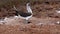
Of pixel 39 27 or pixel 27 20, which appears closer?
pixel 39 27

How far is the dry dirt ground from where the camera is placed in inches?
386

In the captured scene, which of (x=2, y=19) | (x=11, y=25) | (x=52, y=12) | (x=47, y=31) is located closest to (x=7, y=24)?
(x=11, y=25)

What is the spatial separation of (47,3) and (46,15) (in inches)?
135

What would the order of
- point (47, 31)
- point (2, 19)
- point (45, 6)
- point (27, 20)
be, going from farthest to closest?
point (45, 6) → point (2, 19) → point (27, 20) → point (47, 31)

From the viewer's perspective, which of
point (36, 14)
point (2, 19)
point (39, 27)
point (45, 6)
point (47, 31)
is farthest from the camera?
point (45, 6)

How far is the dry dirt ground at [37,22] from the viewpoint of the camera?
32.2ft

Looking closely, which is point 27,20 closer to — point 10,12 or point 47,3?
point 10,12

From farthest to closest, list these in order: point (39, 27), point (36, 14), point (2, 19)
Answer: point (36, 14), point (2, 19), point (39, 27)

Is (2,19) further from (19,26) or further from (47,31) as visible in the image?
(47,31)

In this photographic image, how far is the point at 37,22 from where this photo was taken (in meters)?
11.7

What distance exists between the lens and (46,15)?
13.2 meters

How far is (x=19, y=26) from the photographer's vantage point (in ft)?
34.9

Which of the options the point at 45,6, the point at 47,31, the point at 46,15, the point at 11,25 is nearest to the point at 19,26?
the point at 11,25

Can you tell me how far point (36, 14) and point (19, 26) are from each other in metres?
3.07
